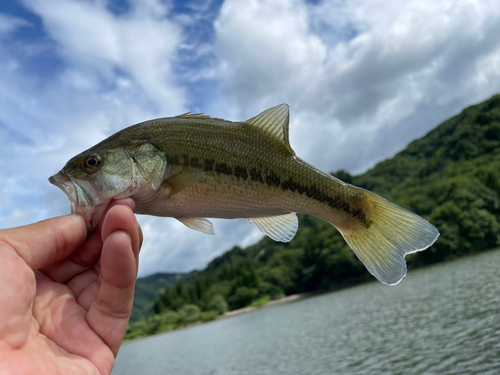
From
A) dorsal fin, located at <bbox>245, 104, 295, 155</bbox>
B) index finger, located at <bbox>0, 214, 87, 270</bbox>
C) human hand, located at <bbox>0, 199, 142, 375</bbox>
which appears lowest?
human hand, located at <bbox>0, 199, 142, 375</bbox>

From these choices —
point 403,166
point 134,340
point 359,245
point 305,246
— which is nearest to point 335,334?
point 359,245

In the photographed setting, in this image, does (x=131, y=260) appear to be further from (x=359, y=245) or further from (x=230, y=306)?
(x=230, y=306)

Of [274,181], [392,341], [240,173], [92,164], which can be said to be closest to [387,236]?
[274,181]

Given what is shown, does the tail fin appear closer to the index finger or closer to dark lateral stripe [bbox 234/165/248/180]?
dark lateral stripe [bbox 234/165/248/180]

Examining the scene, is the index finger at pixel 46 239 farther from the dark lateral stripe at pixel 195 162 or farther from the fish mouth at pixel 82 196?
the dark lateral stripe at pixel 195 162

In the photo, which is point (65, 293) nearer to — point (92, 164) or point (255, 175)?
point (92, 164)

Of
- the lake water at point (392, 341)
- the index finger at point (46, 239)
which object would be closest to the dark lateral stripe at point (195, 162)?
the index finger at point (46, 239)

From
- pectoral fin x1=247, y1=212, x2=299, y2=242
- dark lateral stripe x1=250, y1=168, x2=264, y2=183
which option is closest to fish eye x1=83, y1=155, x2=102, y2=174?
dark lateral stripe x1=250, y1=168, x2=264, y2=183

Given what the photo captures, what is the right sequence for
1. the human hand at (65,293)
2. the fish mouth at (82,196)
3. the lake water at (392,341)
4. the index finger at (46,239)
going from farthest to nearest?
the lake water at (392,341) < the fish mouth at (82,196) < the index finger at (46,239) < the human hand at (65,293)
